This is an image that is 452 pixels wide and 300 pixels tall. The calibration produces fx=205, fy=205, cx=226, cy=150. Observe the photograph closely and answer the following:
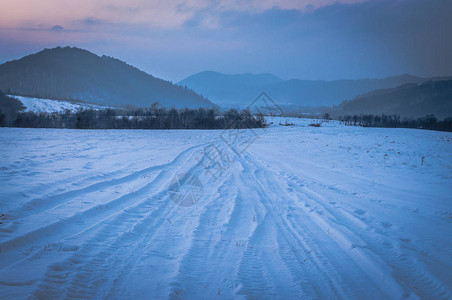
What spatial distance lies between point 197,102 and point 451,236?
137148 millimetres

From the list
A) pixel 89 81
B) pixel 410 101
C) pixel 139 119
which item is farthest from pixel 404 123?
pixel 89 81

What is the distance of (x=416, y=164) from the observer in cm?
846

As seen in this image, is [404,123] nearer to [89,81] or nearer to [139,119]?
[139,119]

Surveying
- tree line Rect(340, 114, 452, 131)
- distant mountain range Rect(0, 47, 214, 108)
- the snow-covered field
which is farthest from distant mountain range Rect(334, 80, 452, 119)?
the snow-covered field

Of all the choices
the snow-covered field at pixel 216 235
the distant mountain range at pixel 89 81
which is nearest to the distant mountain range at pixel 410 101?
the distant mountain range at pixel 89 81

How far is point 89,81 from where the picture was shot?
112 m

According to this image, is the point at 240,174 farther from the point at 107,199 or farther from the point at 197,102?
the point at 197,102

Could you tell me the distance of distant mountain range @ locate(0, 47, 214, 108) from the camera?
96.2m

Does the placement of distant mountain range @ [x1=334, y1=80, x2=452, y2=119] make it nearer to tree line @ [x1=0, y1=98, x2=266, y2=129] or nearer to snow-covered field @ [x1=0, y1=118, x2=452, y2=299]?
tree line @ [x1=0, y1=98, x2=266, y2=129]

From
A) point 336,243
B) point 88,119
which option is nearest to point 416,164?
point 336,243

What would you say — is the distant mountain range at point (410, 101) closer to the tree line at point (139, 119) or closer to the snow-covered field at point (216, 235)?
the tree line at point (139, 119)

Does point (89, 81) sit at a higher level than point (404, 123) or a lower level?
higher

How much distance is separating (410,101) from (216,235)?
11205 cm

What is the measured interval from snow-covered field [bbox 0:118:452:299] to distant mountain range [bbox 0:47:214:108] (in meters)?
106
